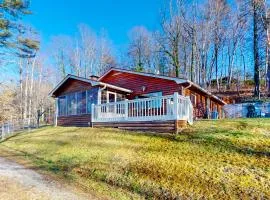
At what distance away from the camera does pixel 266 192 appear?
5.72 m

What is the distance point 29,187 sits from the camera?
6820 millimetres

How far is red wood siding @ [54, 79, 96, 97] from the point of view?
18848mm

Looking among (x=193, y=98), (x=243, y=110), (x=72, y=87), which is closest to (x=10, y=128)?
(x=72, y=87)

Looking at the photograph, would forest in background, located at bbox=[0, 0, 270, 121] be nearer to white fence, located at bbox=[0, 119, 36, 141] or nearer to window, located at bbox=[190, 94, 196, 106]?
white fence, located at bbox=[0, 119, 36, 141]

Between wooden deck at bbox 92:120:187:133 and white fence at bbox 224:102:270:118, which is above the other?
white fence at bbox 224:102:270:118

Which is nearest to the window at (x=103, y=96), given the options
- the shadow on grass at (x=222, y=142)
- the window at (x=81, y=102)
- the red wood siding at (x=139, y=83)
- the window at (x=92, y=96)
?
the window at (x=92, y=96)

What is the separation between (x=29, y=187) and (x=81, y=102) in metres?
12.6

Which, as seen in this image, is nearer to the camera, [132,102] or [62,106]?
[132,102]

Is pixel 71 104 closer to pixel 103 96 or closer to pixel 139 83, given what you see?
pixel 103 96

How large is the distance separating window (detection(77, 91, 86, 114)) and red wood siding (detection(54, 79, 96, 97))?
1.22 ft

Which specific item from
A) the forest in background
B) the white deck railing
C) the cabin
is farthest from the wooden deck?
the forest in background

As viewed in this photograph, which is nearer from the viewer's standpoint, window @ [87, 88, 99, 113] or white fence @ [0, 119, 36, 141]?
window @ [87, 88, 99, 113]

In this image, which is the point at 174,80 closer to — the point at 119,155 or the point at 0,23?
the point at 119,155

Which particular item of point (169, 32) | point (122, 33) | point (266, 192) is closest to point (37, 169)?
point (266, 192)
